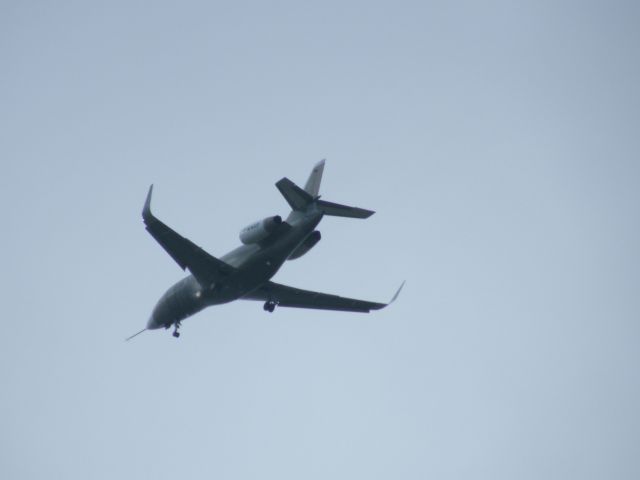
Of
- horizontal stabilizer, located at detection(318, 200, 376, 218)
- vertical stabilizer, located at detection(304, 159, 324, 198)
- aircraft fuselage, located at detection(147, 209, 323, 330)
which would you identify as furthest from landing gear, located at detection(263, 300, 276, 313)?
horizontal stabilizer, located at detection(318, 200, 376, 218)

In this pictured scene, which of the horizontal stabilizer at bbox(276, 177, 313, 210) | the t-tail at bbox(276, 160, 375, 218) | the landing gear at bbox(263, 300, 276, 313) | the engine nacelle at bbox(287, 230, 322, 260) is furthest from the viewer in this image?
the landing gear at bbox(263, 300, 276, 313)

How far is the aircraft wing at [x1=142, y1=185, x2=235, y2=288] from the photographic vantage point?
32750 mm

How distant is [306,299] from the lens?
40062 millimetres

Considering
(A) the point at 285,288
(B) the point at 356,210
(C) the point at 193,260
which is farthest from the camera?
(A) the point at 285,288

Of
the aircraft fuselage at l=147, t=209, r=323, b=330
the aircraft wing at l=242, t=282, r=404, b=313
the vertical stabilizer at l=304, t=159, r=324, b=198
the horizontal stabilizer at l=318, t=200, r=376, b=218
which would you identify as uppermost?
the vertical stabilizer at l=304, t=159, r=324, b=198

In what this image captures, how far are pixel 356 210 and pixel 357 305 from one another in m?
9.79

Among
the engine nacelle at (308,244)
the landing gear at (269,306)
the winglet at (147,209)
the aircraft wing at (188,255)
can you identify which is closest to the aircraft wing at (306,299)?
the landing gear at (269,306)

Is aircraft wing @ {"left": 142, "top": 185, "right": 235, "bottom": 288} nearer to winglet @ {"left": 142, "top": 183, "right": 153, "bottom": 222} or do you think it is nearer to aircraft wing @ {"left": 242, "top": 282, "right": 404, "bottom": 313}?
winglet @ {"left": 142, "top": 183, "right": 153, "bottom": 222}

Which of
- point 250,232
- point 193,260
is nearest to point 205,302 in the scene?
point 193,260

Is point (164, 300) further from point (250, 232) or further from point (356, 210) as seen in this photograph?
point (356, 210)

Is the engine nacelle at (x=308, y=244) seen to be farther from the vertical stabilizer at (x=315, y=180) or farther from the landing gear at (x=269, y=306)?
the landing gear at (x=269, y=306)

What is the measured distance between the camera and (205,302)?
36.6m

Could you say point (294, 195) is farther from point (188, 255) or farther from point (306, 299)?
point (306, 299)

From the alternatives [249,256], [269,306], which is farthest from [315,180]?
[269,306]
